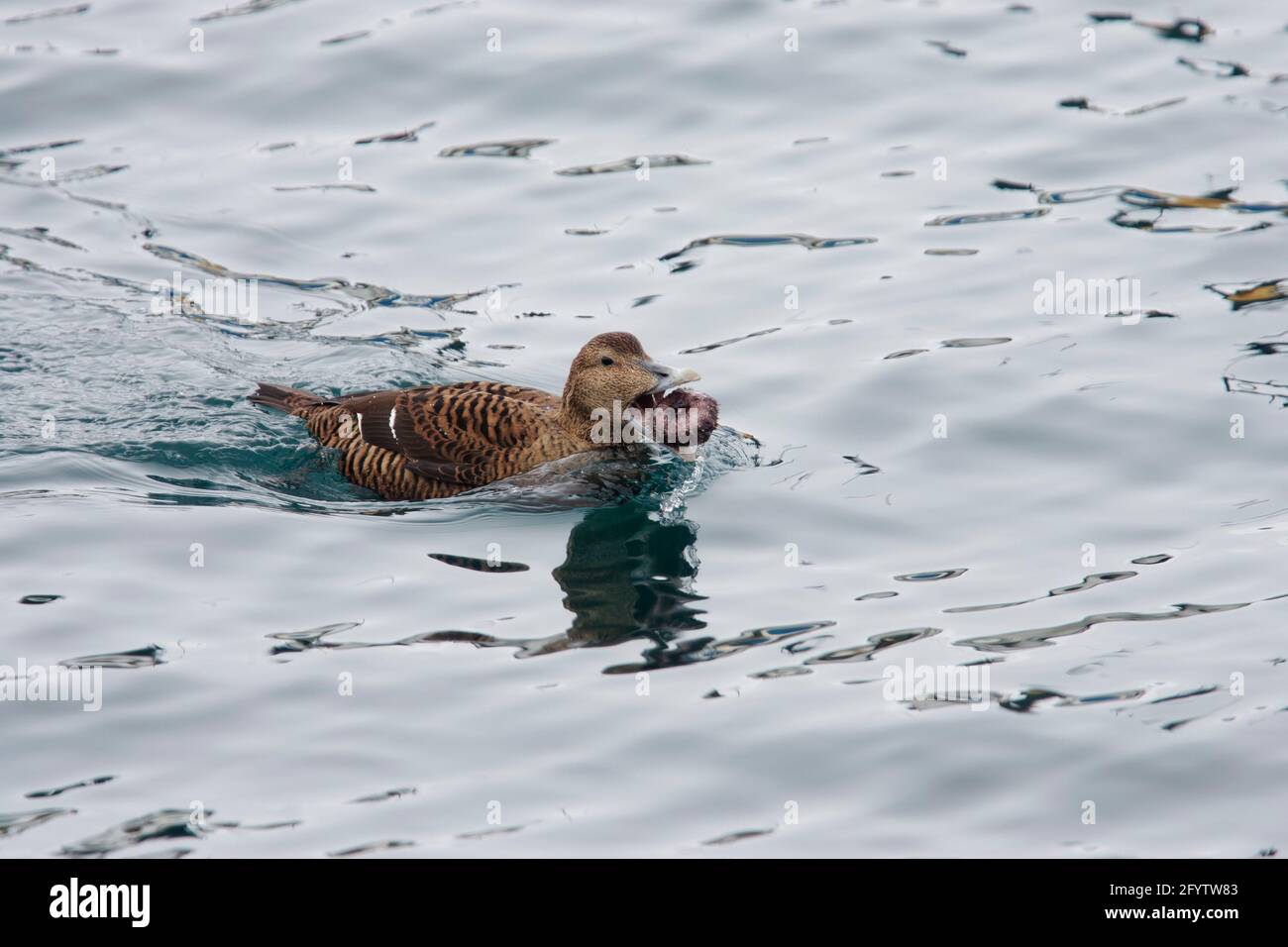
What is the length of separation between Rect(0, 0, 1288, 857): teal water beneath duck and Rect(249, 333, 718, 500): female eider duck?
225 millimetres

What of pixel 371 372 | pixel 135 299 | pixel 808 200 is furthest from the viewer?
pixel 808 200

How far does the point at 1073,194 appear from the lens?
41.6 ft

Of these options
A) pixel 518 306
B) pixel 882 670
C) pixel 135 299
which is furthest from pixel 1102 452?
pixel 135 299

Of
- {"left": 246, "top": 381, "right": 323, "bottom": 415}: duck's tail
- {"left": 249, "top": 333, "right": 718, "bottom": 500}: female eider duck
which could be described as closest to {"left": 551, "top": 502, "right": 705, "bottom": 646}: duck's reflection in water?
{"left": 249, "top": 333, "right": 718, "bottom": 500}: female eider duck

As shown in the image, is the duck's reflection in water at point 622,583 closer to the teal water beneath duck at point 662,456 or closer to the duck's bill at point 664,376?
the teal water beneath duck at point 662,456

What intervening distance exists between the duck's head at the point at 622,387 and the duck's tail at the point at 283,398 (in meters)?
2.04

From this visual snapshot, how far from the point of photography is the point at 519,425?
30.8 ft

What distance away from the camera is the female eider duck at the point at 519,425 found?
9195 mm

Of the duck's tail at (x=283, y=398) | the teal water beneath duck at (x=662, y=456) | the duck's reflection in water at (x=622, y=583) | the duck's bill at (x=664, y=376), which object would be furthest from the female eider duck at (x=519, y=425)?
the duck's tail at (x=283, y=398)

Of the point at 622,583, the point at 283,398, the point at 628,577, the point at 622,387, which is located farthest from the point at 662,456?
the point at 283,398

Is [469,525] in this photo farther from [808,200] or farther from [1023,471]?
[808,200]

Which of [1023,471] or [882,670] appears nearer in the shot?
[882,670]

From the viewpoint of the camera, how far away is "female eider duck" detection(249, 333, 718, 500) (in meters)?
9.20
